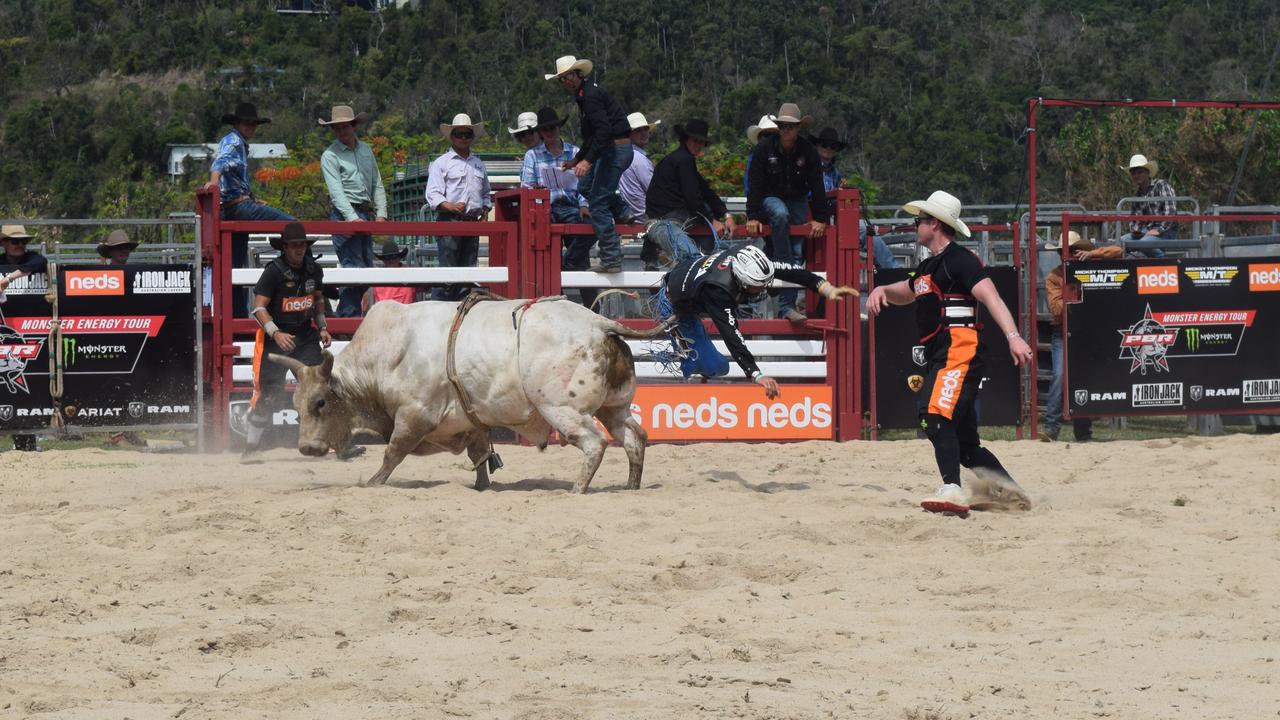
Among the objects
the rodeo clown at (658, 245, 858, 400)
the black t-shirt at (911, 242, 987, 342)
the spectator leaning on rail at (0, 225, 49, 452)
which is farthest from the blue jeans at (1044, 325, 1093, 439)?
the spectator leaning on rail at (0, 225, 49, 452)

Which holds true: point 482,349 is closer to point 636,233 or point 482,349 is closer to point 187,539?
point 187,539

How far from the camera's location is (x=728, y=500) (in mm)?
9375

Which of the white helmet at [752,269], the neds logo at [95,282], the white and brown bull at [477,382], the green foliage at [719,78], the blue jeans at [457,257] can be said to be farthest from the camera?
the green foliage at [719,78]

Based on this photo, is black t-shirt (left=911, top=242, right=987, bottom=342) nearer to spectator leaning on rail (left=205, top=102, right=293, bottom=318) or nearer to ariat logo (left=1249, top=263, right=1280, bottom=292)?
spectator leaning on rail (left=205, top=102, right=293, bottom=318)

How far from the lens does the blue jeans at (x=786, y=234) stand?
12883 millimetres

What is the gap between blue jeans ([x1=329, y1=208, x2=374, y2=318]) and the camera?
43.1 feet

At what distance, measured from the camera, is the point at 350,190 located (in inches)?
527

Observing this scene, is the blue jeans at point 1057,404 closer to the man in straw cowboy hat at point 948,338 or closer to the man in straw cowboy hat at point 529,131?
the man in straw cowboy hat at point 529,131

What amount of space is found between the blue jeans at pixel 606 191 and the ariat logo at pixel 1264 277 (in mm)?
5620

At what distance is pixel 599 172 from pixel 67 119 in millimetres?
64704

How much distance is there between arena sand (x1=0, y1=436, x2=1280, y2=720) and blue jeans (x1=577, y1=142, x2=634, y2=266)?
114 inches

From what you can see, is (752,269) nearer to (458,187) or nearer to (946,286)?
(946,286)

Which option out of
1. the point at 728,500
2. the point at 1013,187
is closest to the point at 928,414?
the point at 728,500

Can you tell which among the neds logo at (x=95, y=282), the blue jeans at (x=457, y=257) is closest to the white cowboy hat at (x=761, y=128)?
the blue jeans at (x=457, y=257)
